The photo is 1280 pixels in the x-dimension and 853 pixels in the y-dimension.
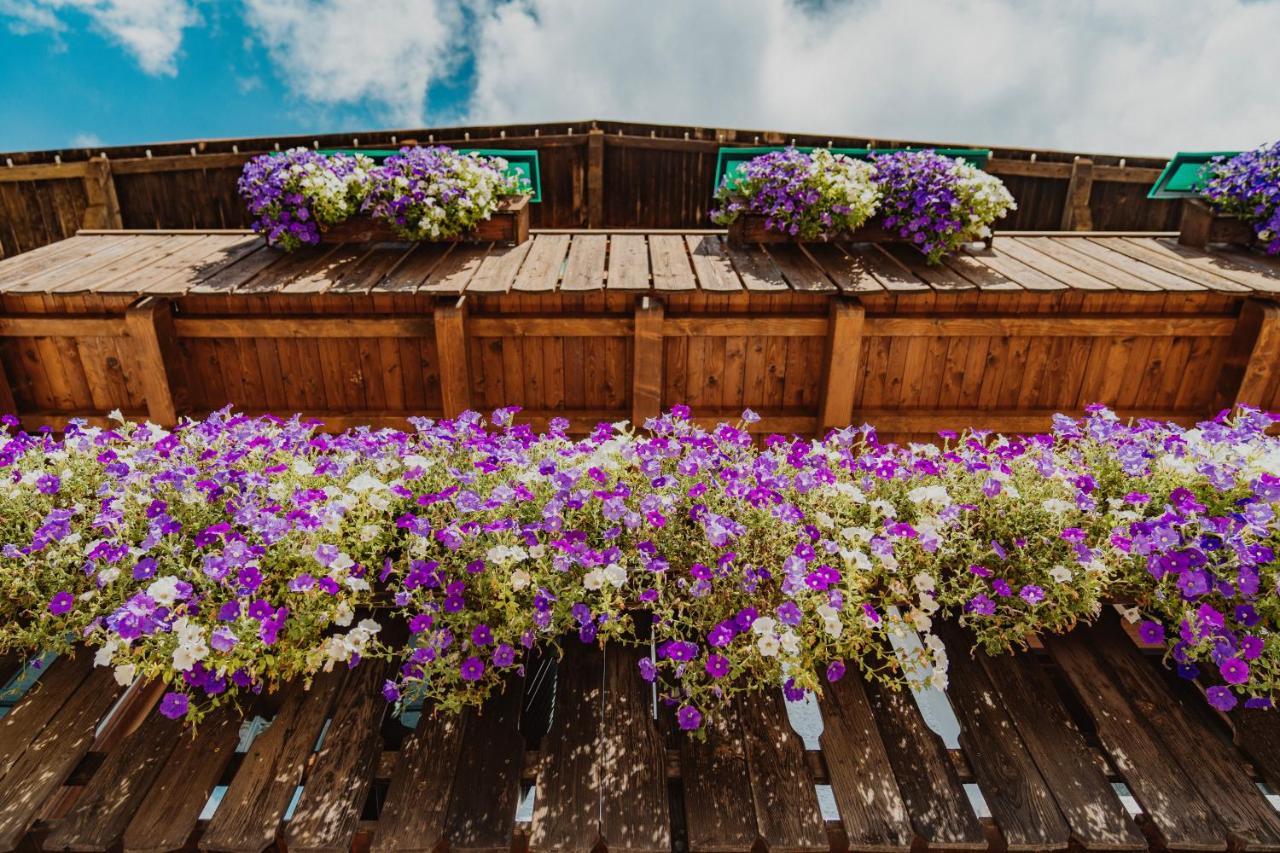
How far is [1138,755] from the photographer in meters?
2.13

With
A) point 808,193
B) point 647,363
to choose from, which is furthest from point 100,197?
point 808,193

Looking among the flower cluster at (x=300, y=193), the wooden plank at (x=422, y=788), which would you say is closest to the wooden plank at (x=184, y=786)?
the wooden plank at (x=422, y=788)

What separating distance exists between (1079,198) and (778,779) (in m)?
9.70

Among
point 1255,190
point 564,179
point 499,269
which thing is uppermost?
point 1255,190

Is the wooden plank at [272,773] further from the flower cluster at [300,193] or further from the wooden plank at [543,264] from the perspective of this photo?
the flower cluster at [300,193]

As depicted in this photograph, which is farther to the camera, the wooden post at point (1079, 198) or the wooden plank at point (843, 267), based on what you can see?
the wooden post at point (1079, 198)

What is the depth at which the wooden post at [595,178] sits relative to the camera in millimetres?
8578

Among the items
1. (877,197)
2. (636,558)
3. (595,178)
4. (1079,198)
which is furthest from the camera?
(1079,198)

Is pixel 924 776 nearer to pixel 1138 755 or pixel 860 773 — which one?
pixel 860 773

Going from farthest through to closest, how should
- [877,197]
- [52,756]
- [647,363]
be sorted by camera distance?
[877,197], [647,363], [52,756]

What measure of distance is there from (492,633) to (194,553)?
1074 millimetres

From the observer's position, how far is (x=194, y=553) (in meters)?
2.36

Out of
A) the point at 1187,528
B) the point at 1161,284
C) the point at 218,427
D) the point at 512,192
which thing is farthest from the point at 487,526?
the point at 1161,284

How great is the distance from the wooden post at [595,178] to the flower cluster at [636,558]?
264 inches
